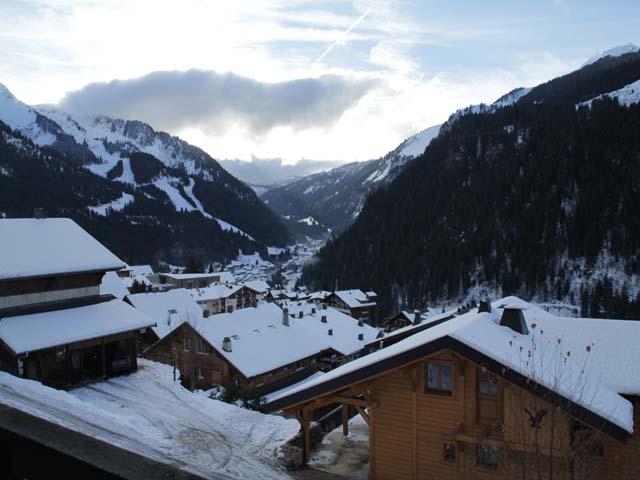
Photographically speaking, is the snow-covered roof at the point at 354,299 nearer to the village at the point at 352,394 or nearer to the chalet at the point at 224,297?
the chalet at the point at 224,297

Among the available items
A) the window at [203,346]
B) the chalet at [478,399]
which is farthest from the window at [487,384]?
the window at [203,346]

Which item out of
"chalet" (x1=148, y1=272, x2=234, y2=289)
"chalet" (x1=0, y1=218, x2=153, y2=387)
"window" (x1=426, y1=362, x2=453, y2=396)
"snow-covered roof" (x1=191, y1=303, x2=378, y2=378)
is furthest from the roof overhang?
"chalet" (x1=148, y1=272, x2=234, y2=289)

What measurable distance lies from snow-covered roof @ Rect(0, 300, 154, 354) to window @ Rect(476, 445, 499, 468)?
663 inches

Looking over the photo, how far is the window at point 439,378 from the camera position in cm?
1308

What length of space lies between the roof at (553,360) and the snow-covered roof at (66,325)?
12.3m

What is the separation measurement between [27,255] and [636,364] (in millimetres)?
24173

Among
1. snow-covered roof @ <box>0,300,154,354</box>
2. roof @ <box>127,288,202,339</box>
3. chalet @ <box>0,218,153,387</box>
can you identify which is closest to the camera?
snow-covered roof @ <box>0,300,154,354</box>

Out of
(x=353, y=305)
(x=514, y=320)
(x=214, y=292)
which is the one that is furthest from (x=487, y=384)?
(x=353, y=305)

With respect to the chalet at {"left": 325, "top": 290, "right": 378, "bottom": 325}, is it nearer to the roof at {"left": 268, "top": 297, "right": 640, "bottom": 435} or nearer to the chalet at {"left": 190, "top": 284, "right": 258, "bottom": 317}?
the chalet at {"left": 190, "top": 284, "right": 258, "bottom": 317}

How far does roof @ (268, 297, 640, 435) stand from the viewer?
36.7 ft

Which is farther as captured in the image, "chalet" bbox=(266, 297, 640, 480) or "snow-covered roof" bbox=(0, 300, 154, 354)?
"snow-covered roof" bbox=(0, 300, 154, 354)

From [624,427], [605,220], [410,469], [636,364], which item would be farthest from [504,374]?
[605,220]

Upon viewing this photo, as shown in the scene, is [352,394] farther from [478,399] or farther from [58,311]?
[58,311]

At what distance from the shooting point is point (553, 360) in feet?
43.2
